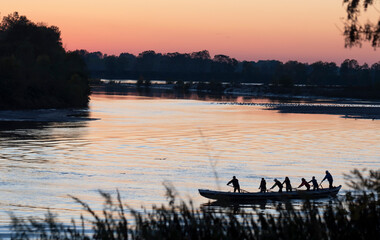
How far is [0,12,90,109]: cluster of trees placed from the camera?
408 feet

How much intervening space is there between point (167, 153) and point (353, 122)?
54810 millimetres

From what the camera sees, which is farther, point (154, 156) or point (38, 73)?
point (38, 73)

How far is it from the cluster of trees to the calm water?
2856 cm

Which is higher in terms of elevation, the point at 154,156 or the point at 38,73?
the point at 38,73

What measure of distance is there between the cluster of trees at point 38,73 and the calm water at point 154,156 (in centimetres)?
2856

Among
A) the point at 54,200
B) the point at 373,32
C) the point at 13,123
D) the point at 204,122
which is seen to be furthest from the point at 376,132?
the point at 373,32

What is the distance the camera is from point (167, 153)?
61688 mm

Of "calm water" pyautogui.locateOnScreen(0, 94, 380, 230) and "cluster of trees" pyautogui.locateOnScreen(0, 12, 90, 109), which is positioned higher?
"cluster of trees" pyautogui.locateOnScreen(0, 12, 90, 109)

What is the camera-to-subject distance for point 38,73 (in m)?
141

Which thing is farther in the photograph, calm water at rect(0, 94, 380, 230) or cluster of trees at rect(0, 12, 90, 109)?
cluster of trees at rect(0, 12, 90, 109)

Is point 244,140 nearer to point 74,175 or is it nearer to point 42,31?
point 74,175

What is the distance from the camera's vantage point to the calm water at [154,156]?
4041 centimetres

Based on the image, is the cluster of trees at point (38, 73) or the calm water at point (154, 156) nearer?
the calm water at point (154, 156)

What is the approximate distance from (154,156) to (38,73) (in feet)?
291
